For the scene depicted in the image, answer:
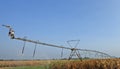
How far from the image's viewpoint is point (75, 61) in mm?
15711

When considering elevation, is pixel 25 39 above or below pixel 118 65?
above

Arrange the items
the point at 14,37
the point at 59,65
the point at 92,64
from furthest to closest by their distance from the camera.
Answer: the point at 59,65
the point at 92,64
the point at 14,37

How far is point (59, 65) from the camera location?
17703mm

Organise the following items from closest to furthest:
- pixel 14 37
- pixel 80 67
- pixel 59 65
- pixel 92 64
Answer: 1. pixel 14 37
2. pixel 92 64
3. pixel 80 67
4. pixel 59 65

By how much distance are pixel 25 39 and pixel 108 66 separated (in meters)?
4.46

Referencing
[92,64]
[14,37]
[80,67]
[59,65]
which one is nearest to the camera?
[14,37]

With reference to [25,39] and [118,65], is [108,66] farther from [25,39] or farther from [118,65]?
[25,39]

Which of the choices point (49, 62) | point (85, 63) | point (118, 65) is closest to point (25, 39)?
point (85, 63)

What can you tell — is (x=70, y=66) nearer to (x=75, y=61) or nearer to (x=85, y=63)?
(x=75, y=61)

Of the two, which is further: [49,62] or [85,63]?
[49,62]

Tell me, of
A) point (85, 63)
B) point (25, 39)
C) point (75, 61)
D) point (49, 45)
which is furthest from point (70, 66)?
point (25, 39)

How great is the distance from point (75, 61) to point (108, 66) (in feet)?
11.3

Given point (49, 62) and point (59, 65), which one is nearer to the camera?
point (59, 65)

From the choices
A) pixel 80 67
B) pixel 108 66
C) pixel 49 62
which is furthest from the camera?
pixel 49 62
